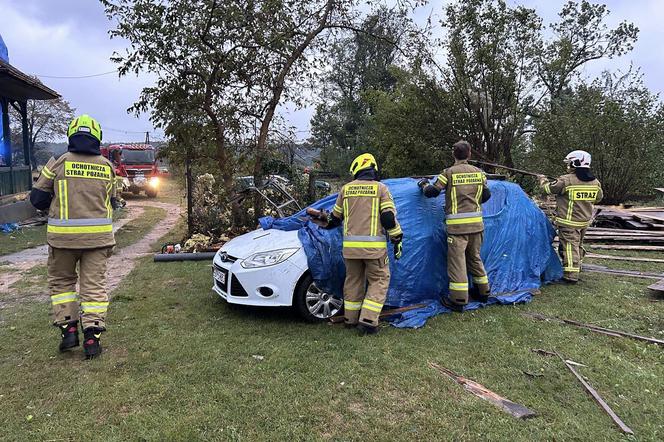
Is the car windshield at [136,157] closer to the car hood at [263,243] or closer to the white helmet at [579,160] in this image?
the car hood at [263,243]

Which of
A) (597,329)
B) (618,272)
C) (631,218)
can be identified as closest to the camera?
(597,329)

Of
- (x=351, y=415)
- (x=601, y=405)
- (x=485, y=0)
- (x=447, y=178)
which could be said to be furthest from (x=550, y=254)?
(x=485, y=0)

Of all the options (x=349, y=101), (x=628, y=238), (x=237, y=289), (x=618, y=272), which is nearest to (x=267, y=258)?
(x=237, y=289)

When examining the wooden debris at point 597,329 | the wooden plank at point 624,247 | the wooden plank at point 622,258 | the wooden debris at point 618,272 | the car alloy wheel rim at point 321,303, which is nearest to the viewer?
the wooden debris at point 597,329

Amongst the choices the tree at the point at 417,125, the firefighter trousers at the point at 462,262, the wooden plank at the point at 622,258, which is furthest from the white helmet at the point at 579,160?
the tree at the point at 417,125

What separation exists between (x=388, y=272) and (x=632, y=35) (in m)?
26.8

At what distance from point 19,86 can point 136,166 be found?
29.9 ft

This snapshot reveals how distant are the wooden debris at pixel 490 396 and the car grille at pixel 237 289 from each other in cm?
208

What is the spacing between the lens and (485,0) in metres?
15.4

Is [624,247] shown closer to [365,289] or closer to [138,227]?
[365,289]

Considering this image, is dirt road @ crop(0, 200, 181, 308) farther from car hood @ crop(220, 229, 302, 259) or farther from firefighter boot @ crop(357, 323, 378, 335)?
firefighter boot @ crop(357, 323, 378, 335)

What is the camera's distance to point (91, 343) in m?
3.93

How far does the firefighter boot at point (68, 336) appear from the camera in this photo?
159 inches

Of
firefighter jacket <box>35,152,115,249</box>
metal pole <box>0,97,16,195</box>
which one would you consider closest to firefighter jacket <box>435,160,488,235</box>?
firefighter jacket <box>35,152,115,249</box>
